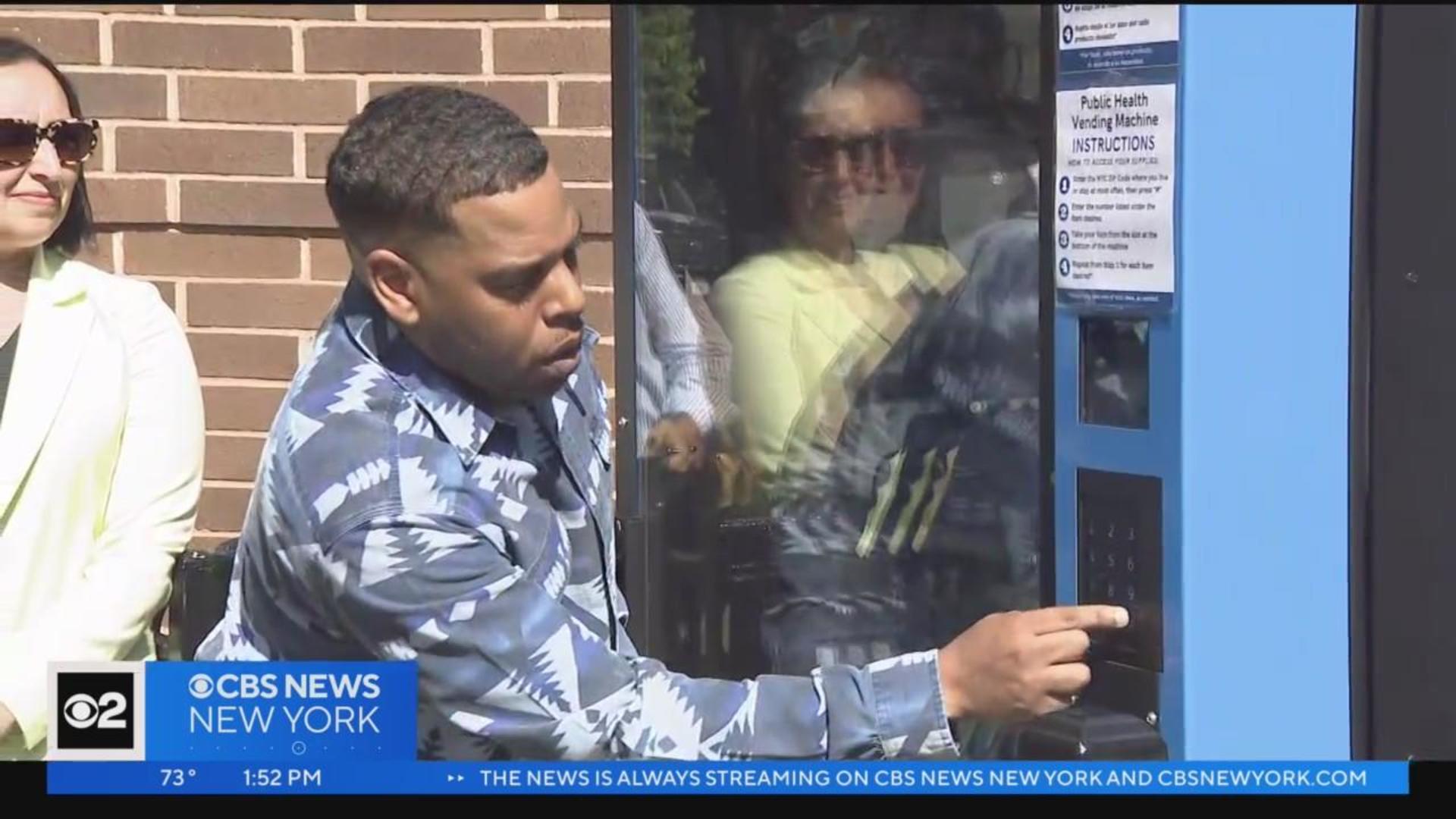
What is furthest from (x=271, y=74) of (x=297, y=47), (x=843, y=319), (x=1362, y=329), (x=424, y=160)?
(x=1362, y=329)

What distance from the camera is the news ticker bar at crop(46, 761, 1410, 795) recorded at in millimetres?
2533

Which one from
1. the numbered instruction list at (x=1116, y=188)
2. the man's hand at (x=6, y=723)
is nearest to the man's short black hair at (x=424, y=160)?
the numbered instruction list at (x=1116, y=188)

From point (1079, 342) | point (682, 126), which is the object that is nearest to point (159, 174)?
point (682, 126)

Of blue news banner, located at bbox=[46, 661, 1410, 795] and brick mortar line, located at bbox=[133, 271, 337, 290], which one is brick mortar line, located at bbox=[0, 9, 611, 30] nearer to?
brick mortar line, located at bbox=[133, 271, 337, 290]

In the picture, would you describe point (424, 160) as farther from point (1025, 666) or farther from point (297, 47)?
point (1025, 666)

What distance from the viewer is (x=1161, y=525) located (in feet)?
7.96

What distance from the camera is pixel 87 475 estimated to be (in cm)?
270

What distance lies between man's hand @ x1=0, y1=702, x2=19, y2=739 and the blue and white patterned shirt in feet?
0.97

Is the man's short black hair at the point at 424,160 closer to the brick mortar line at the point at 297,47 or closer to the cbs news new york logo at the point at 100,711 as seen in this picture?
the brick mortar line at the point at 297,47

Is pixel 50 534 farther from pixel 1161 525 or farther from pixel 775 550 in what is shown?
pixel 1161 525

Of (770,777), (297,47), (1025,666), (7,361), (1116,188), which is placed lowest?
(770,777)

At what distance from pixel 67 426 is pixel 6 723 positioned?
0.42m

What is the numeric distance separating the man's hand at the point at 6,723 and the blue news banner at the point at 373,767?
8cm

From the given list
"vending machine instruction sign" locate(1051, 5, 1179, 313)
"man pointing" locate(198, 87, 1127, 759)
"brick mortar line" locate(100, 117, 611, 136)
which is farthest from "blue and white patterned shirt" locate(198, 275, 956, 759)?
"vending machine instruction sign" locate(1051, 5, 1179, 313)
